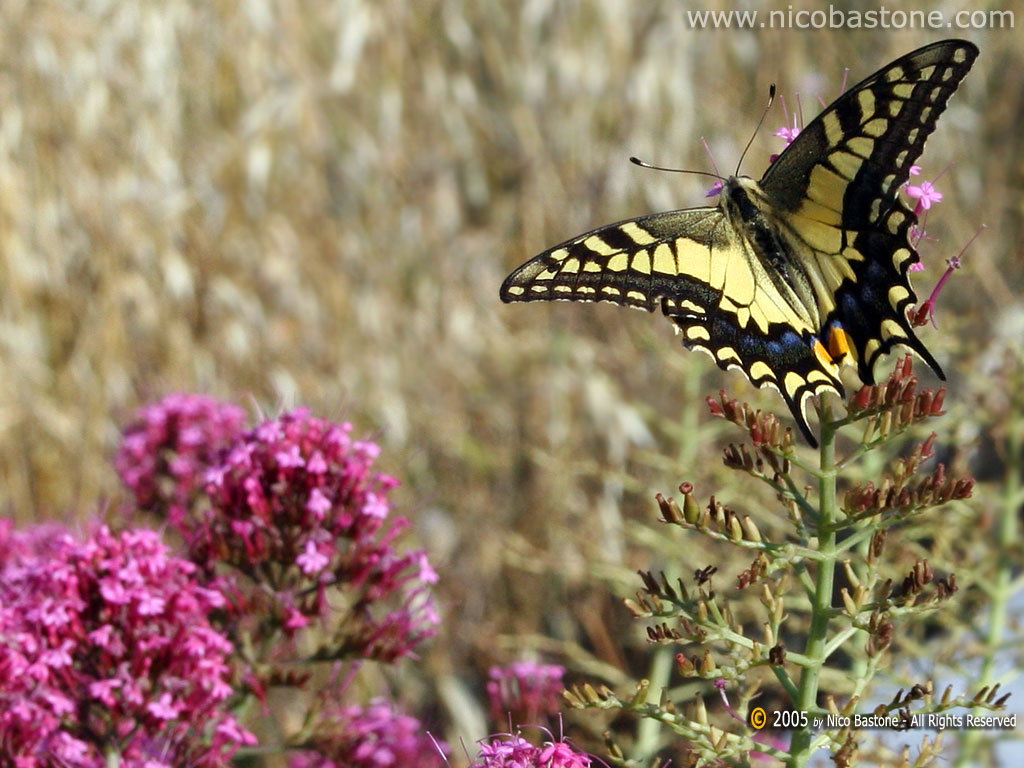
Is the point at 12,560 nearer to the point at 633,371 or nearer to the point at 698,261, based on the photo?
the point at 698,261

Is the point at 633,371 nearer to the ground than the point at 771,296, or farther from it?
nearer to the ground

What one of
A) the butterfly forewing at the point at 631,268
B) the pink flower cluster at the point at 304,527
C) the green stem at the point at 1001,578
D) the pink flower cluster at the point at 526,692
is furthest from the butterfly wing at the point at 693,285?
the green stem at the point at 1001,578

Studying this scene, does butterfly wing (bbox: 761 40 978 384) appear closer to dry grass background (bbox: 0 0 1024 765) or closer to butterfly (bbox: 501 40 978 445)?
butterfly (bbox: 501 40 978 445)

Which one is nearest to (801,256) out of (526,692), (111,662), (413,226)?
(526,692)

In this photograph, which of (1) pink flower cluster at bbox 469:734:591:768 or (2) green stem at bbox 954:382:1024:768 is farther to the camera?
(2) green stem at bbox 954:382:1024:768

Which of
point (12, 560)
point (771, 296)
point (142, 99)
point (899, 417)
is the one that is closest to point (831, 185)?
point (771, 296)

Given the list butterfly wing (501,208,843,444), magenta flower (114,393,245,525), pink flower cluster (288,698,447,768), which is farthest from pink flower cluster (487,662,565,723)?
magenta flower (114,393,245,525)

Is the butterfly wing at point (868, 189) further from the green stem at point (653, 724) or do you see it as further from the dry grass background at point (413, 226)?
the dry grass background at point (413, 226)
